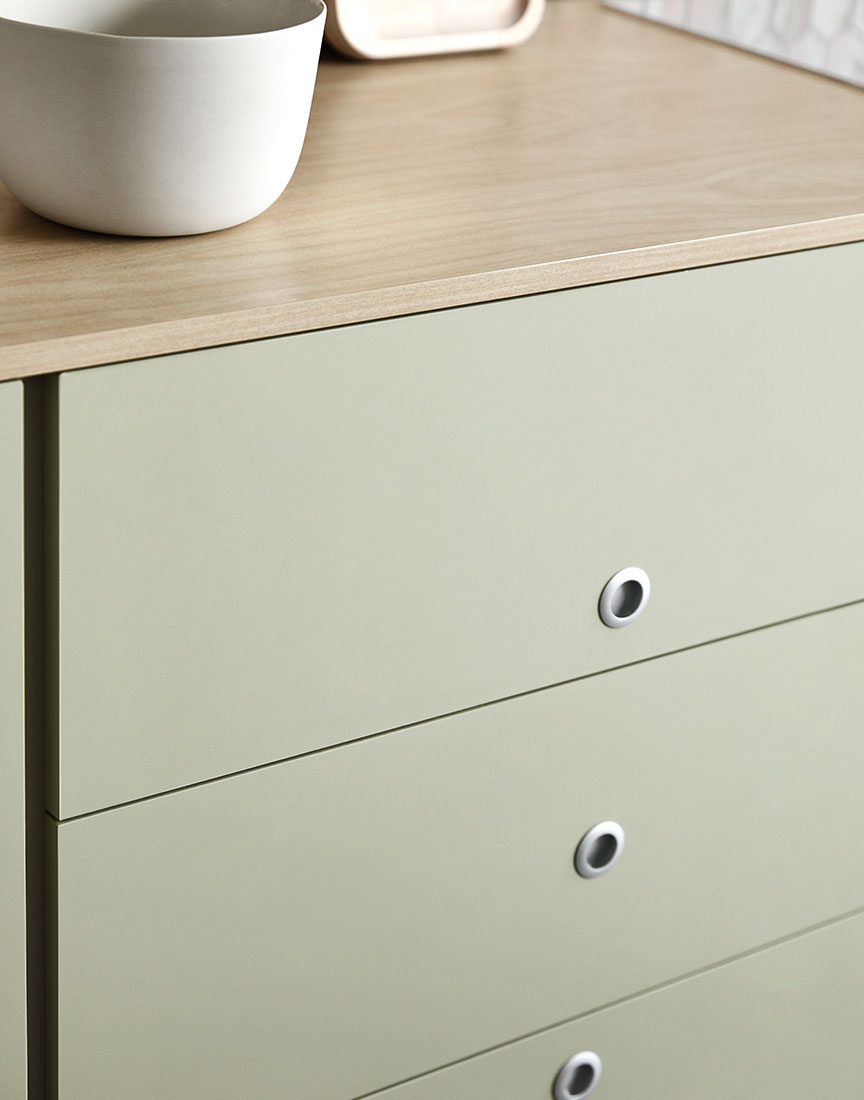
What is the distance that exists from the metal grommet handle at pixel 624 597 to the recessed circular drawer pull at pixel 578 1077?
0.33 m

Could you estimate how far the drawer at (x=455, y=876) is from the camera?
0.70 meters

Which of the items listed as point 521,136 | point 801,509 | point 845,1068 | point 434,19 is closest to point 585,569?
point 801,509

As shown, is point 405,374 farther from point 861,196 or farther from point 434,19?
point 434,19

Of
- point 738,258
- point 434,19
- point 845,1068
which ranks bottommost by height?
point 845,1068

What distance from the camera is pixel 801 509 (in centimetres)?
84

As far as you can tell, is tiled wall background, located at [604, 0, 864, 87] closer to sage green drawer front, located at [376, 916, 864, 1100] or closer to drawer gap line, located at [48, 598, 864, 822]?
drawer gap line, located at [48, 598, 864, 822]

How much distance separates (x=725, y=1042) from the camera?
3.34 ft

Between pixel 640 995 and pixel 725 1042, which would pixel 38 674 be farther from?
pixel 725 1042

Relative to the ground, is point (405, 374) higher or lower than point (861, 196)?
lower

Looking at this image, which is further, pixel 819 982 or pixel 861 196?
pixel 819 982

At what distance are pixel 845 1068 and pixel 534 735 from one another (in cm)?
53

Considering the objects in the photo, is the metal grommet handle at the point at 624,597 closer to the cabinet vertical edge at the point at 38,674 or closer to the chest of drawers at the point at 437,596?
the chest of drawers at the point at 437,596

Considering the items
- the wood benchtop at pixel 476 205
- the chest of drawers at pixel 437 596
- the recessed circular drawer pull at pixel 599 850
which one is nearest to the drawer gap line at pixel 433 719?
the chest of drawers at pixel 437 596

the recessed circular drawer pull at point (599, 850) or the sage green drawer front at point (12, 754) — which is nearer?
the sage green drawer front at point (12, 754)
